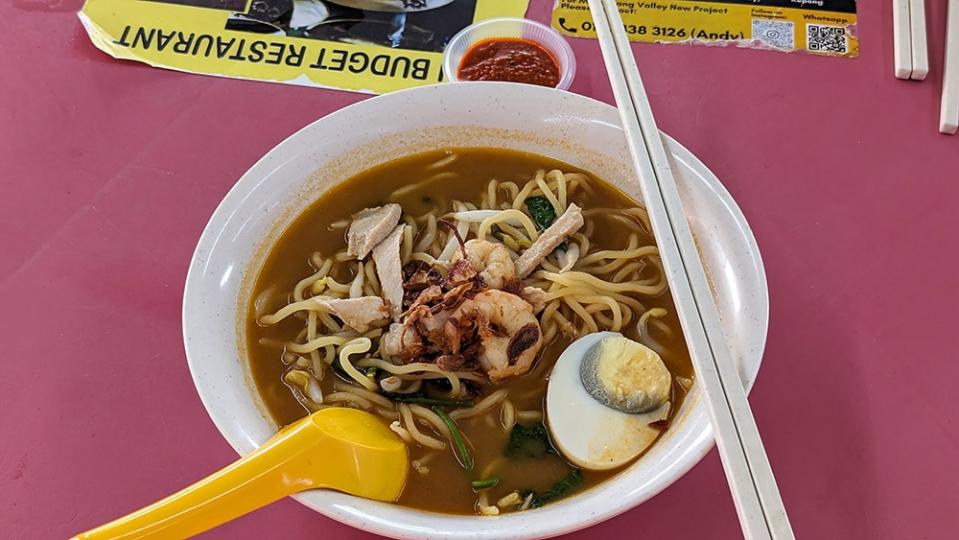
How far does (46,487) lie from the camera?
6.26ft

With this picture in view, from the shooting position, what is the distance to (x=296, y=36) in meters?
2.77

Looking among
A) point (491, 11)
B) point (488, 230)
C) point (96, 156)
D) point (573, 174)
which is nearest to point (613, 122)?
point (573, 174)

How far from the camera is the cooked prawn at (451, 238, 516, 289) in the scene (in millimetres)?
1915

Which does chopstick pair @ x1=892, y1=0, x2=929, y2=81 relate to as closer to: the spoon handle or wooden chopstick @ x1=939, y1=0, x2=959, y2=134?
wooden chopstick @ x1=939, y1=0, x2=959, y2=134

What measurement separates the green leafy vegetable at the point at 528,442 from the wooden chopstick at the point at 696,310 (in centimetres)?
45

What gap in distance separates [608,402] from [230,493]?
0.83m

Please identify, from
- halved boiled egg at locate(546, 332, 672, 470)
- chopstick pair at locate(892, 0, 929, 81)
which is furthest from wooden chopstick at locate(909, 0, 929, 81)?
halved boiled egg at locate(546, 332, 672, 470)

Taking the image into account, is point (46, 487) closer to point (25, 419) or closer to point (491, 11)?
point (25, 419)

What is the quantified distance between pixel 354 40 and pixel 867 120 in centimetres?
174

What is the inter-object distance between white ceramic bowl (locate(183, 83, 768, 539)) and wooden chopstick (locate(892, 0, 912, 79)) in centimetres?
115

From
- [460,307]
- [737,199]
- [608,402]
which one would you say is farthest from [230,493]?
[737,199]

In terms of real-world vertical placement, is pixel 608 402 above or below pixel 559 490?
above

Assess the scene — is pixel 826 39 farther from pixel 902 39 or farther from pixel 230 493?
pixel 230 493

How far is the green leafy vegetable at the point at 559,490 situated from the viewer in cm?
167
